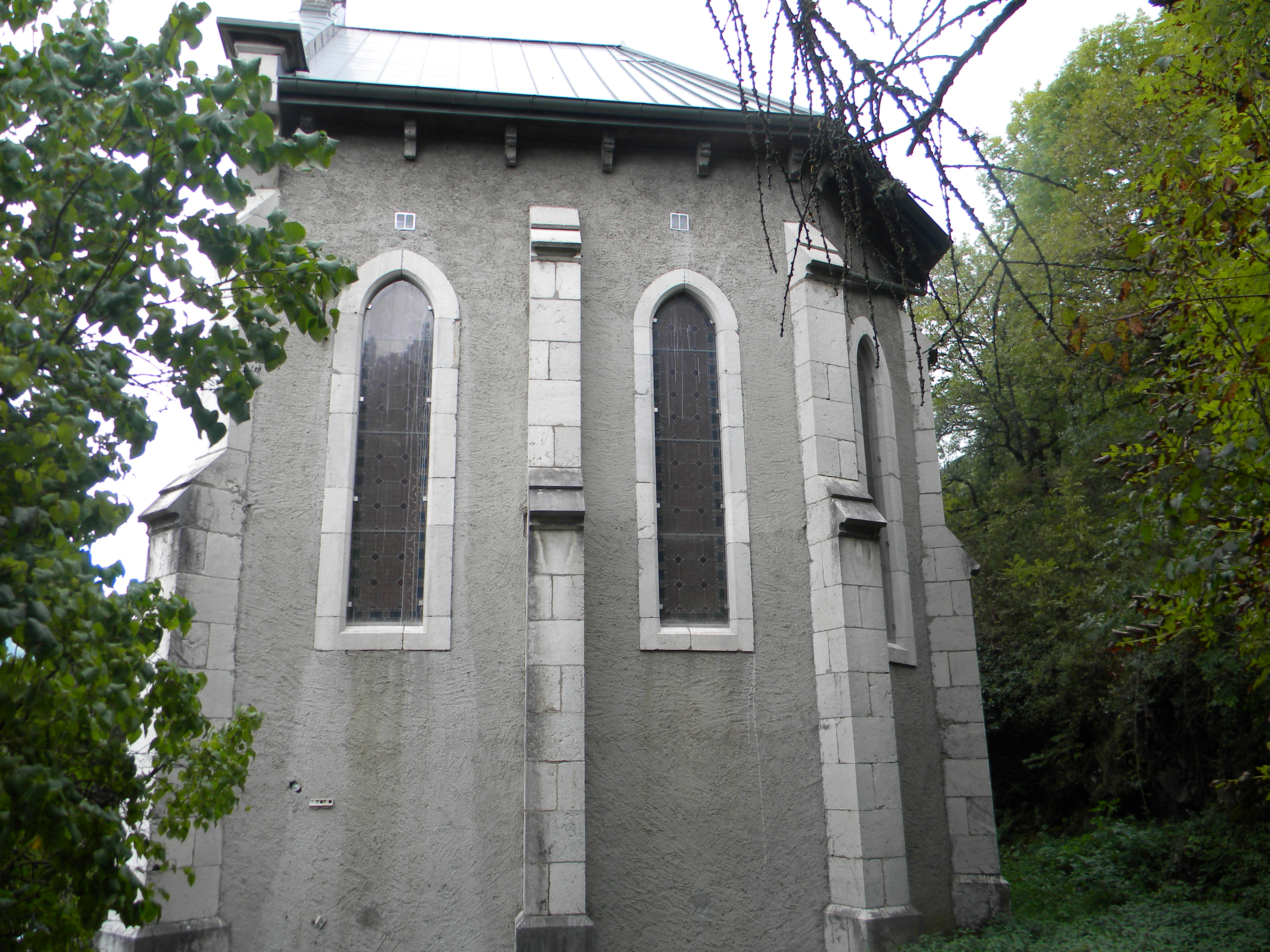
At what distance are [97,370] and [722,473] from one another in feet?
19.7

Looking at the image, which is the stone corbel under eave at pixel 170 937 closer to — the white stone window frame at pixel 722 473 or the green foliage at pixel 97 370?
the green foliage at pixel 97 370

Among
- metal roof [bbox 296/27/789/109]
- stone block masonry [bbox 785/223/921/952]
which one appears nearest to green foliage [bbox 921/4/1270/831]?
stone block masonry [bbox 785/223/921/952]

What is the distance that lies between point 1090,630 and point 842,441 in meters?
5.36

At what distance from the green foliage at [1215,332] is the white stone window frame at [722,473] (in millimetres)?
3311

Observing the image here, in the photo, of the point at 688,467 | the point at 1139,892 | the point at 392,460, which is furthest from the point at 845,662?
the point at 1139,892

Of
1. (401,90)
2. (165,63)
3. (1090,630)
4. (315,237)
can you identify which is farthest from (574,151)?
(1090,630)

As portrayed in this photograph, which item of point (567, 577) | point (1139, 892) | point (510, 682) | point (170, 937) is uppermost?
point (567, 577)

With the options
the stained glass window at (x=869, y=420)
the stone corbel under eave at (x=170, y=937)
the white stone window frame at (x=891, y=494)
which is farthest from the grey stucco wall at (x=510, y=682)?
the stained glass window at (x=869, y=420)

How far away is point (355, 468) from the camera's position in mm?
8258

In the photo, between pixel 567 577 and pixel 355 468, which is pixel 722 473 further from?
pixel 355 468

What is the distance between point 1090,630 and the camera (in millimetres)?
11859

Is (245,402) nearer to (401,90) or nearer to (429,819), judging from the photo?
(429,819)

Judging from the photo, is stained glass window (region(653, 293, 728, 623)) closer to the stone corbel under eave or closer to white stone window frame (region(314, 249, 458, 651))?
white stone window frame (region(314, 249, 458, 651))

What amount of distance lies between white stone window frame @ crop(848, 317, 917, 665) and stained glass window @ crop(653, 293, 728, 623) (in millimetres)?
1480
